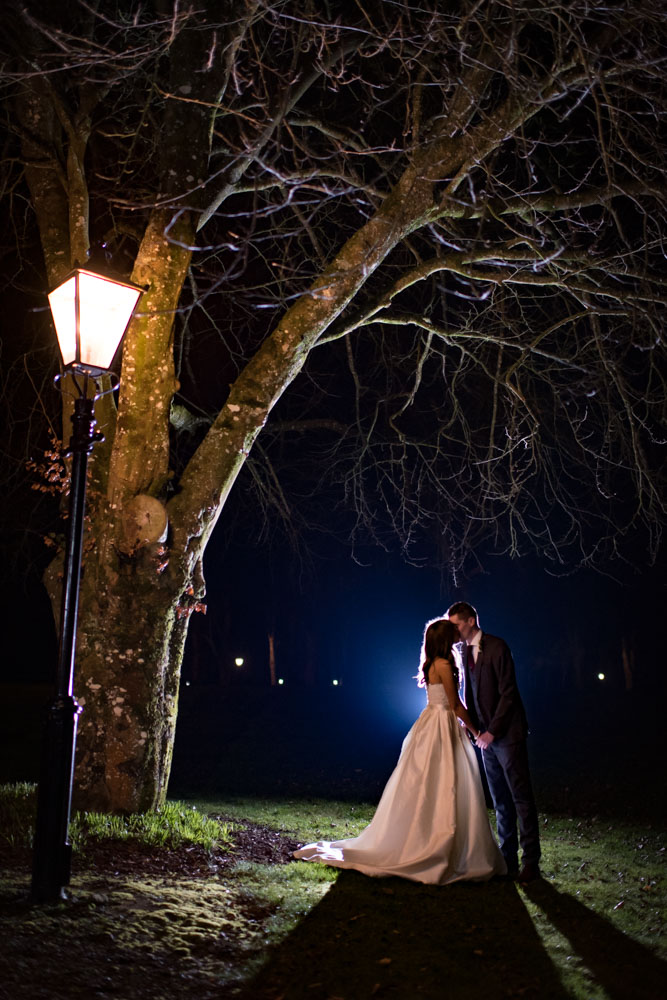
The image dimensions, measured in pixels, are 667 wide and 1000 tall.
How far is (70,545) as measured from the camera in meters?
4.93

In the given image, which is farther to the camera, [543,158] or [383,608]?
[383,608]

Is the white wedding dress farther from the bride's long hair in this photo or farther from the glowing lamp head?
the glowing lamp head

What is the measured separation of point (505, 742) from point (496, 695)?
39 cm

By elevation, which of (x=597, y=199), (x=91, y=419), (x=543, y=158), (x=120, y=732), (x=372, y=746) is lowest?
(x=372, y=746)

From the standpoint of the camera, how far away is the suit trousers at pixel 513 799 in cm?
621

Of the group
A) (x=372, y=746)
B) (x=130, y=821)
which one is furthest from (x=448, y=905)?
(x=372, y=746)

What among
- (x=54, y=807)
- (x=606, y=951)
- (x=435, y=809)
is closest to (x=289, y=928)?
(x=54, y=807)

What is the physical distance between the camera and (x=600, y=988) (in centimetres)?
403

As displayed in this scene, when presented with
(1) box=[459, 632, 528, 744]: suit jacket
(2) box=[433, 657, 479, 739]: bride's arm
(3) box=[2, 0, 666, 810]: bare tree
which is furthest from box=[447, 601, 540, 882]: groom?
(3) box=[2, 0, 666, 810]: bare tree

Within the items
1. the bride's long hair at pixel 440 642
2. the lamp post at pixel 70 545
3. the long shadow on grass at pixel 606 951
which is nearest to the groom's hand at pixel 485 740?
the bride's long hair at pixel 440 642

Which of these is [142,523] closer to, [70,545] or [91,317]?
[70,545]

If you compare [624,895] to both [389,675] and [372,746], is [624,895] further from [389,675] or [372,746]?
[389,675]

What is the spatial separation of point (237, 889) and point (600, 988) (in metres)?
2.55

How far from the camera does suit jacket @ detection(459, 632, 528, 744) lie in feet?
20.9
